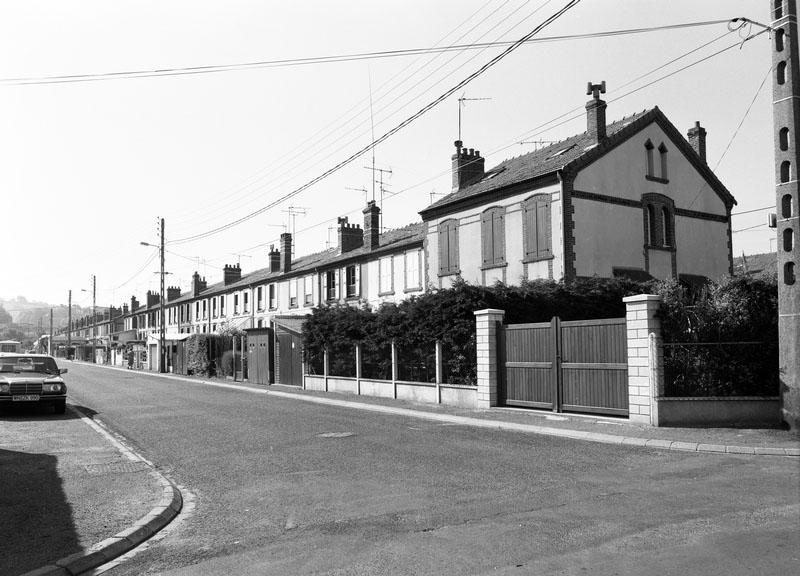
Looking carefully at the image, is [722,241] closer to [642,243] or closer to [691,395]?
[642,243]

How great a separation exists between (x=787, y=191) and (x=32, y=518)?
13.2 m

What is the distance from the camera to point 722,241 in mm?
28781

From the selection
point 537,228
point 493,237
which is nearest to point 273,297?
point 493,237

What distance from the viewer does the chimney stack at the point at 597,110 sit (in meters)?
25.2

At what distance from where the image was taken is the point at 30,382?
1645cm

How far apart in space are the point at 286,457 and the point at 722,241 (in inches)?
982

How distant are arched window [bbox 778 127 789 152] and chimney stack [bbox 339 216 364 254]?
3044 centimetres

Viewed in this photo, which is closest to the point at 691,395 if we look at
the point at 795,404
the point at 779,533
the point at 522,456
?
the point at 795,404

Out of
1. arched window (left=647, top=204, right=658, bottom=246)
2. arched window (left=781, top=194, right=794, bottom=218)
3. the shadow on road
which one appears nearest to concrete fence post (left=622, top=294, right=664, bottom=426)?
arched window (left=781, top=194, right=794, bottom=218)

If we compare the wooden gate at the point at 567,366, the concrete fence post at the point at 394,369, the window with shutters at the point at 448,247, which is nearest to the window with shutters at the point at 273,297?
the window with shutters at the point at 448,247

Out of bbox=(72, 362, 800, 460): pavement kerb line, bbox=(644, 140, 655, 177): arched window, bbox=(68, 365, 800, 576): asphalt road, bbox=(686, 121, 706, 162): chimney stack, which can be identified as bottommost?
bbox=(72, 362, 800, 460): pavement kerb line

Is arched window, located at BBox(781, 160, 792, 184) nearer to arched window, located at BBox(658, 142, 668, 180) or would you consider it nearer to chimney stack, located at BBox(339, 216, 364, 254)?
arched window, located at BBox(658, 142, 668, 180)

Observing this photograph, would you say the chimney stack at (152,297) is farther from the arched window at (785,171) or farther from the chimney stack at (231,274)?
the arched window at (785,171)

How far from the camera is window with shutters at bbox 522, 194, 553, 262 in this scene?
23.6 metres
